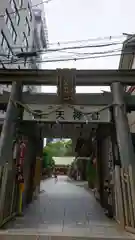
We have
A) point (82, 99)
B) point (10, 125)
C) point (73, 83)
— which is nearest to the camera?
point (10, 125)

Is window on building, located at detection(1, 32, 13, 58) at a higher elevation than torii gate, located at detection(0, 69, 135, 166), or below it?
higher

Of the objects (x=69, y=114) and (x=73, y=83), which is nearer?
(x=69, y=114)

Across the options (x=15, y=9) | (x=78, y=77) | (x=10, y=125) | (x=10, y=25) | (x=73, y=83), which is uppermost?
(x=15, y=9)

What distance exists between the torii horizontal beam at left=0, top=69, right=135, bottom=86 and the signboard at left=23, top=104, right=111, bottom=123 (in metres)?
1.04

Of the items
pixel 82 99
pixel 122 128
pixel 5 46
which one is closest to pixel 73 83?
pixel 82 99

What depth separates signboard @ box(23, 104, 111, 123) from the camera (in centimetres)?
688

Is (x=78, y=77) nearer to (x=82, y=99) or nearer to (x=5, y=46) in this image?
(x=82, y=99)

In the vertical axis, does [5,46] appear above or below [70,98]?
above

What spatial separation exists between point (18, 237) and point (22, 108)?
3.93 metres

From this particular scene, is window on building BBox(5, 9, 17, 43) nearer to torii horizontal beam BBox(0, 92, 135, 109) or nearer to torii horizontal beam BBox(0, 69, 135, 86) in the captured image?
torii horizontal beam BBox(0, 69, 135, 86)

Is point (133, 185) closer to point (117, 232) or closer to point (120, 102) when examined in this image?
point (117, 232)

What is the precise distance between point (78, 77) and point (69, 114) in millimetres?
1437

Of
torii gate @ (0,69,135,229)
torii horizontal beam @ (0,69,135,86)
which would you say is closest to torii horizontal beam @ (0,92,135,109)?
torii gate @ (0,69,135,229)

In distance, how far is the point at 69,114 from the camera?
6984mm
